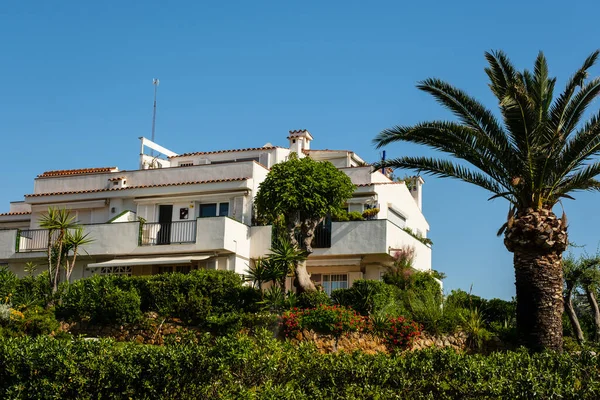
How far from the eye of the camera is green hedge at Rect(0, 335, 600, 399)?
17781mm

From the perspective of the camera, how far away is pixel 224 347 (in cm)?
1923

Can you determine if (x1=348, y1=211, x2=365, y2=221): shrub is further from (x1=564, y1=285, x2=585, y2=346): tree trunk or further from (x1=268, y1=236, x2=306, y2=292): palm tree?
(x1=564, y1=285, x2=585, y2=346): tree trunk

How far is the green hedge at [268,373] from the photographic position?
17781mm

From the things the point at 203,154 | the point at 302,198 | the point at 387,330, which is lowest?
the point at 387,330

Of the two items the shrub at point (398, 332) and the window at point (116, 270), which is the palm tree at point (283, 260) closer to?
the shrub at point (398, 332)

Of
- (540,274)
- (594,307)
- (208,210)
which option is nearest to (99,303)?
(208,210)

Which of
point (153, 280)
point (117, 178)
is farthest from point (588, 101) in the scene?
point (117, 178)

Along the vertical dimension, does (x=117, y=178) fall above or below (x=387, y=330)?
above

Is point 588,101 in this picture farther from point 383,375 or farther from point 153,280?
point 153,280

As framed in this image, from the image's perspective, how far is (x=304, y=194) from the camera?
32.0 metres

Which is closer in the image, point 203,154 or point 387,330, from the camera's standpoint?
point 387,330

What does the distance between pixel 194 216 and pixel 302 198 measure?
7.15 m

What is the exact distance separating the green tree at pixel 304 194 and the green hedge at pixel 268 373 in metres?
11.5

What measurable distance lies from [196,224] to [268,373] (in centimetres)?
1621
